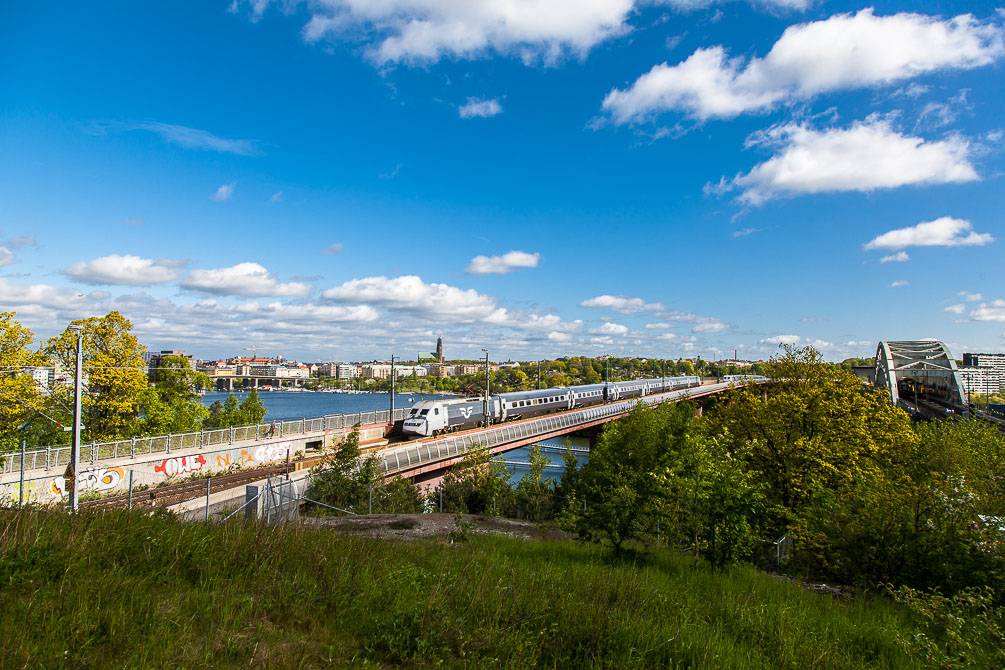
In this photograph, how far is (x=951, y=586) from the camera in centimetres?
915

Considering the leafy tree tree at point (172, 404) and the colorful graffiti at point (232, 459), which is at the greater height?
the leafy tree tree at point (172, 404)

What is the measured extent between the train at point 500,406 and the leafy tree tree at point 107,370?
1817cm

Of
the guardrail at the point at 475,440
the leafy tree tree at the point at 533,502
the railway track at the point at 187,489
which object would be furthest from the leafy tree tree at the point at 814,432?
the railway track at the point at 187,489

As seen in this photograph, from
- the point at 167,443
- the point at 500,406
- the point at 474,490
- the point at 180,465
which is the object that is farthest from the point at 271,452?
the point at 500,406

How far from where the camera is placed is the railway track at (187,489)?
862 inches

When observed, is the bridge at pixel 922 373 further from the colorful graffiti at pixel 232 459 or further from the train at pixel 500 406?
the colorful graffiti at pixel 232 459

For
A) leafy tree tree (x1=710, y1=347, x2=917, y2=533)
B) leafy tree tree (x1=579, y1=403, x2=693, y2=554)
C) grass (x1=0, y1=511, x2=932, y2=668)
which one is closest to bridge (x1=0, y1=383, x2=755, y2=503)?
leafy tree tree (x1=579, y1=403, x2=693, y2=554)

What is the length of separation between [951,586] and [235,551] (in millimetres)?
11889

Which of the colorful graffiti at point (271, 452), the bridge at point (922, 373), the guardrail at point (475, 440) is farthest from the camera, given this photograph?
the bridge at point (922, 373)

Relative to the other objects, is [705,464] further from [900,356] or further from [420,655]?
[900,356]

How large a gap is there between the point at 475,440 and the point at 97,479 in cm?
2233

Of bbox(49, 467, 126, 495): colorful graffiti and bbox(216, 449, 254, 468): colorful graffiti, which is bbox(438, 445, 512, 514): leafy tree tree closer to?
bbox(216, 449, 254, 468): colorful graffiti

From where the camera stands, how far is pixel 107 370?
2914 centimetres

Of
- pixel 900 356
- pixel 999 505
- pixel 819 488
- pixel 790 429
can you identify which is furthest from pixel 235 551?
pixel 900 356
